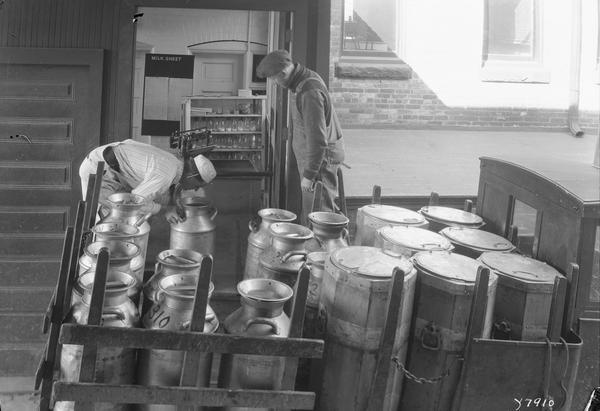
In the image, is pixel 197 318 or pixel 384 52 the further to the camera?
pixel 384 52

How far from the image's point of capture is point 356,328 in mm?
2740

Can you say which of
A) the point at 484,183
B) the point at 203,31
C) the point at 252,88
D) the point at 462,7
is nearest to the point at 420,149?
the point at 462,7

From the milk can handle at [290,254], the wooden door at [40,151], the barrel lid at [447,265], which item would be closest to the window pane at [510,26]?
the wooden door at [40,151]

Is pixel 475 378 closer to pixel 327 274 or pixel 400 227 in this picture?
pixel 327 274

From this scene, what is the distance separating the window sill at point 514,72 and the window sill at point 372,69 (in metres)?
1.44

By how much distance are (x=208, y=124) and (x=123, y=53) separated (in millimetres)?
1903

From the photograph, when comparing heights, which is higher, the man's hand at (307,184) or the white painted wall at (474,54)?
the white painted wall at (474,54)

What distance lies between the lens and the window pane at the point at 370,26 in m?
10.1

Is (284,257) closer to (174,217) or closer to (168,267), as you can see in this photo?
(168,267)

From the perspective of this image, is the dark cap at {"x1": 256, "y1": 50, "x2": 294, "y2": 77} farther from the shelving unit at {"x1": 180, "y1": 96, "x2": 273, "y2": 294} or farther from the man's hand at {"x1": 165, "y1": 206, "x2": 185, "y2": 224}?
the man's hand at {"x1": 165, "y1": 206, "x2": 185, "y2": 224}

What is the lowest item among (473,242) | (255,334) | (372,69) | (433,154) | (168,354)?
(168,354)

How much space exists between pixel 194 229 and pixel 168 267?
1.18 m

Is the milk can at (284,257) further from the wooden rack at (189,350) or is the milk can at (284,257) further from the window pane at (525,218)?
the window pane at (525,218)

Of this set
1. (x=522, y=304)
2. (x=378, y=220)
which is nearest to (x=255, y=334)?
(x=522, y=304)
